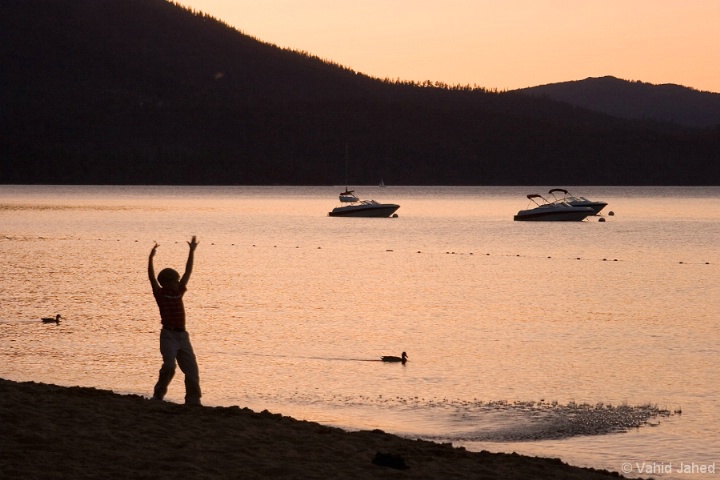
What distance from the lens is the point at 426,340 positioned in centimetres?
2789

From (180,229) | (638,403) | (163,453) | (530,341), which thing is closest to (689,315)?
(530,341)

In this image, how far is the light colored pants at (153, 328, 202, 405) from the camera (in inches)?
564

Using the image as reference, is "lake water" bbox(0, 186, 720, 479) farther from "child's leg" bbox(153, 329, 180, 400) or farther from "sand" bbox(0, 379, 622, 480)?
"child's leg" bbox(153, 329, 180, 400)

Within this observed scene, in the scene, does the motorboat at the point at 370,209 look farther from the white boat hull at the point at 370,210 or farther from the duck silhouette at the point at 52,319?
the duck silhouette at the point at 52,319

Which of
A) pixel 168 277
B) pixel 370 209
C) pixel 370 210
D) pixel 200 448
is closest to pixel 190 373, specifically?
pixel 168 277

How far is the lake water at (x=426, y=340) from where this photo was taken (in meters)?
18.1

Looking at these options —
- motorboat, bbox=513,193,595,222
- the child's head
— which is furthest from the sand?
motorboat, bbox=513,193,595,222

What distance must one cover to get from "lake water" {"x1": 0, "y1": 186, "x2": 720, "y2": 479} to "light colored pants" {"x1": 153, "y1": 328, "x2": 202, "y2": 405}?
3.22 m

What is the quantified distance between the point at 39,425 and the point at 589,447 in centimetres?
753

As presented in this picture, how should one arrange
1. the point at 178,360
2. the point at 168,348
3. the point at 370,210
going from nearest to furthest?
the point at 168,348 → the point at 178,360 → the point at 370,210

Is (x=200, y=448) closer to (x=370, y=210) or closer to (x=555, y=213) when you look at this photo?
(x=555, y=213)

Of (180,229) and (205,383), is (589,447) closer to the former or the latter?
(205,383)

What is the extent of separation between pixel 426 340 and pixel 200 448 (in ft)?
52.6

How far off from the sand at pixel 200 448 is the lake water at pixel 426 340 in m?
3.02
